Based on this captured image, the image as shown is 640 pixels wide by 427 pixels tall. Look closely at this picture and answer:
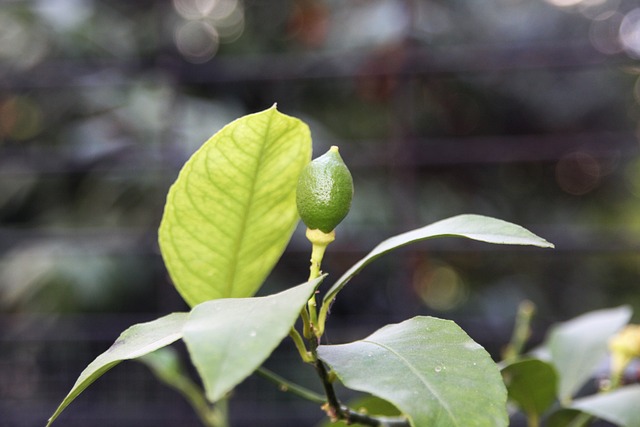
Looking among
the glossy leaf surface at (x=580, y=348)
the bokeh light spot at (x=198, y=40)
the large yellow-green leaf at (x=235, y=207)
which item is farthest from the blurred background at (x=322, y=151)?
the large yellow-green leaf at (x=235, y=207)

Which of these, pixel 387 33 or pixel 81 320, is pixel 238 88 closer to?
pixel 387 33

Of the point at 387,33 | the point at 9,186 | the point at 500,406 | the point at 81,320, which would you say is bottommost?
the point at 81,320

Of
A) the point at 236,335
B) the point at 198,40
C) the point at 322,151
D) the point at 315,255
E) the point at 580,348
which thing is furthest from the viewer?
the point at 198,40

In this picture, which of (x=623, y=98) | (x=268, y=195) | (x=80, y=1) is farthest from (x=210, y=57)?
(x=268, y=195)

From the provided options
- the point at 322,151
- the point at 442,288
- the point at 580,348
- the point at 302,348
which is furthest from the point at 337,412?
the point at 442,288

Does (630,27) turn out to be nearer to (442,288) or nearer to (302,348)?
(442,288)

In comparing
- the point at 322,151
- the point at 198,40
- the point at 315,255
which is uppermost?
the point at 198,40
